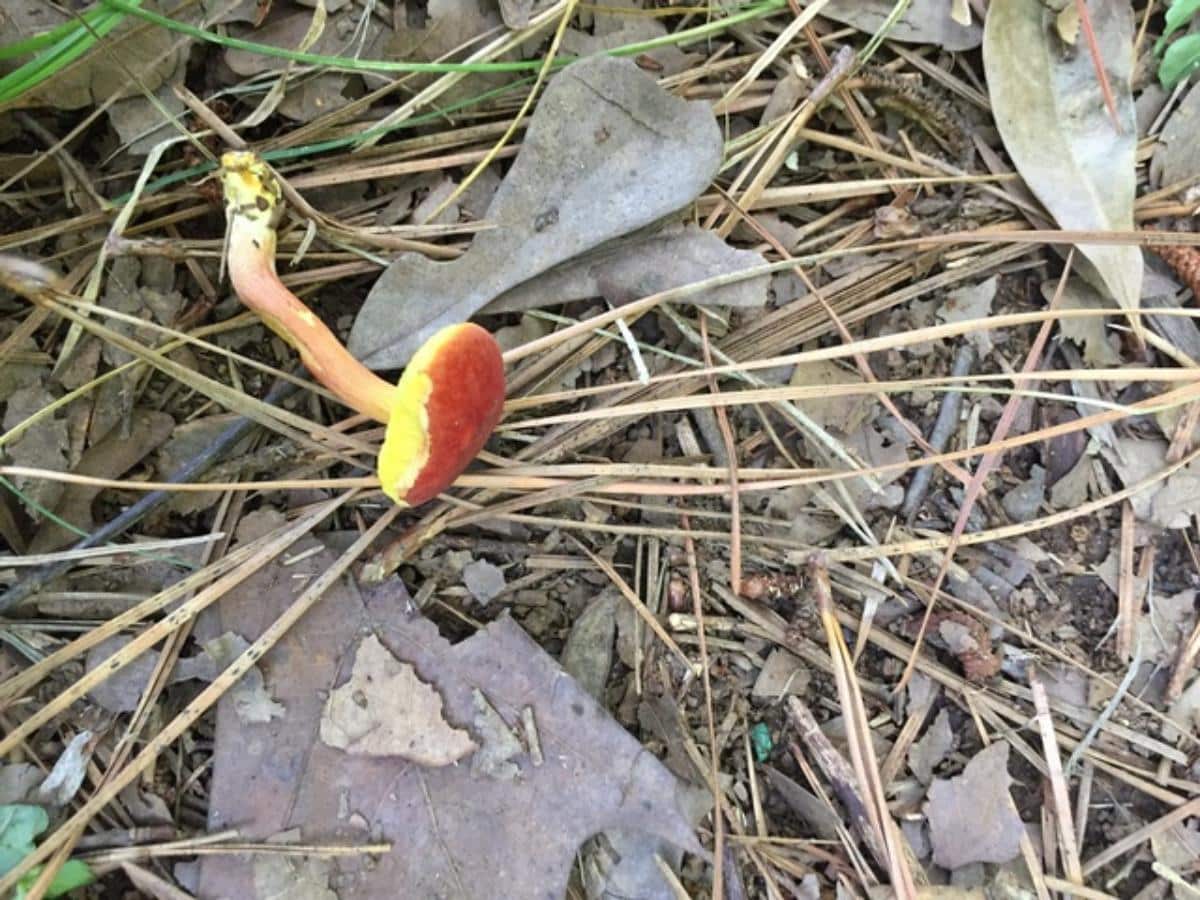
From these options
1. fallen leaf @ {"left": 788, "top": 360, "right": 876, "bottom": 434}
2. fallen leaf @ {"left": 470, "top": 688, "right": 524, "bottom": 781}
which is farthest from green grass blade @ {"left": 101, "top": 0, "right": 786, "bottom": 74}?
fallen leaf @ {"left": 470, "top": 688, "right": 524, "bottom": 781}

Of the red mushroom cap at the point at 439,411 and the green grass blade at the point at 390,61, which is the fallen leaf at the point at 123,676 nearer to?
the red mushroom cap at the point at 439,411

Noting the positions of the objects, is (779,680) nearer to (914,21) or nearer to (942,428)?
(942,428)

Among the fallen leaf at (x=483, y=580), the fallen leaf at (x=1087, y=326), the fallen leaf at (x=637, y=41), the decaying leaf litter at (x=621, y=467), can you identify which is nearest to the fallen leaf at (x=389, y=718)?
the decaying leaf litter at (x=621, y=467)

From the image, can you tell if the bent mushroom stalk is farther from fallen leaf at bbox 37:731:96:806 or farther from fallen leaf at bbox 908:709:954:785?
fallen leaf at bbox 908:709:954:785

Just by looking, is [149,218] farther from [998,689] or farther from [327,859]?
[998,689]

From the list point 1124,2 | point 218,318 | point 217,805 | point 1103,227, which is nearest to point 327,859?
point 217,805

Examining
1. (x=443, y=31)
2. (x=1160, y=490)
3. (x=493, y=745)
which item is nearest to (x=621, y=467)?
(x=493, y=745)

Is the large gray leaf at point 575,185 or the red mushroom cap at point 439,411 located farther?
the large gray leaf at point 575,185

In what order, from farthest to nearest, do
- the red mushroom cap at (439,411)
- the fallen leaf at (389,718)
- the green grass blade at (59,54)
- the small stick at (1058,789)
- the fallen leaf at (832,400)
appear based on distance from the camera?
1. the fallen leaf at (832,400)
2. the small stick at (1058,789)
3. the fallen leaf at (389,718)
4. the green grass blade at (59,54)
5. the red mushroom cap at (439,411)
